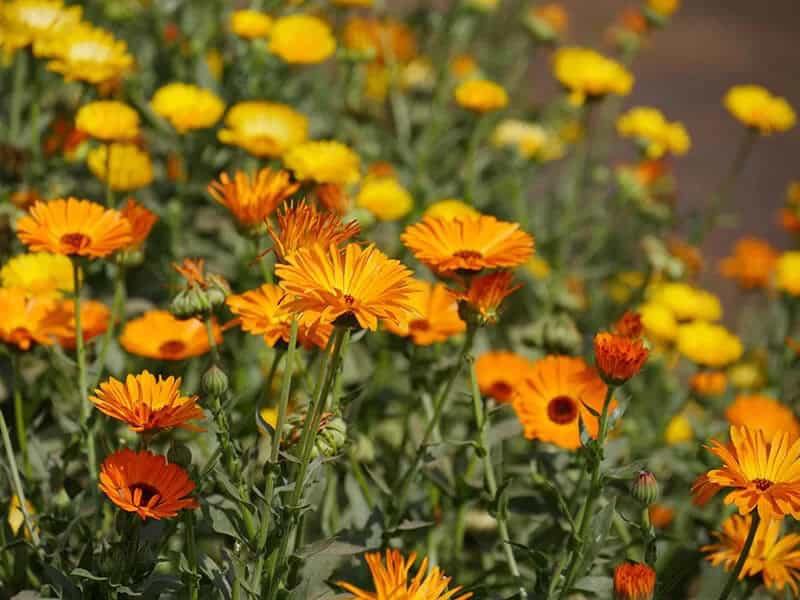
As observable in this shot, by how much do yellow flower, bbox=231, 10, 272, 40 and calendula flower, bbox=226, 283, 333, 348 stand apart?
42.1 inches

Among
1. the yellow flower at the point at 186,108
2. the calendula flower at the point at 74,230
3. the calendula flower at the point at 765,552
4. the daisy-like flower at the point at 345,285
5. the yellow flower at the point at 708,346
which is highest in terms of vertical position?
the daisy-like flower at the point at 345,285

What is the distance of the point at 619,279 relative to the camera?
2.93 meters

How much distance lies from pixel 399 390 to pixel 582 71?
0.88 meters

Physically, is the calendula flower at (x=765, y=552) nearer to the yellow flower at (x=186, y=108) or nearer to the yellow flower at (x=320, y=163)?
the yellow flower at (x=320, y=163)

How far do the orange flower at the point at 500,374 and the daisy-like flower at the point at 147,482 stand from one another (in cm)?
67

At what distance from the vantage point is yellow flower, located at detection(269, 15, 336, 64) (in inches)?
87.2

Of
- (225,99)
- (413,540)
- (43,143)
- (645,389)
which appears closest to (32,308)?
(413,540)

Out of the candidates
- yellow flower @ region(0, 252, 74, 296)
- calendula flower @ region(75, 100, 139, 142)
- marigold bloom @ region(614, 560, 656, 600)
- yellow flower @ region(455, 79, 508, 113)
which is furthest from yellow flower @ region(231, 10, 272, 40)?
marigold bloom @ region(614, 560, 656, 600)

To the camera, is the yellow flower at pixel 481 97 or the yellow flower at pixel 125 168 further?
the yellow flower at pixel 481 97

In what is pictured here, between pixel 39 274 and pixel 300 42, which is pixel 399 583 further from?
pixel 300 42

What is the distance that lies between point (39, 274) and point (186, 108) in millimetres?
475

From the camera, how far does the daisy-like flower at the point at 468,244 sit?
1.21m

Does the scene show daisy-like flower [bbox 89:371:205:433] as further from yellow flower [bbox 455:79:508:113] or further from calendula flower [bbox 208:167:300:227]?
yellow flower [bbox 455:79:508:113]

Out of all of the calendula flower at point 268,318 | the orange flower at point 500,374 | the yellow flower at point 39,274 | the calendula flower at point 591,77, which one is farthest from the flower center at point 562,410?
the calendula flower at point 591,77
